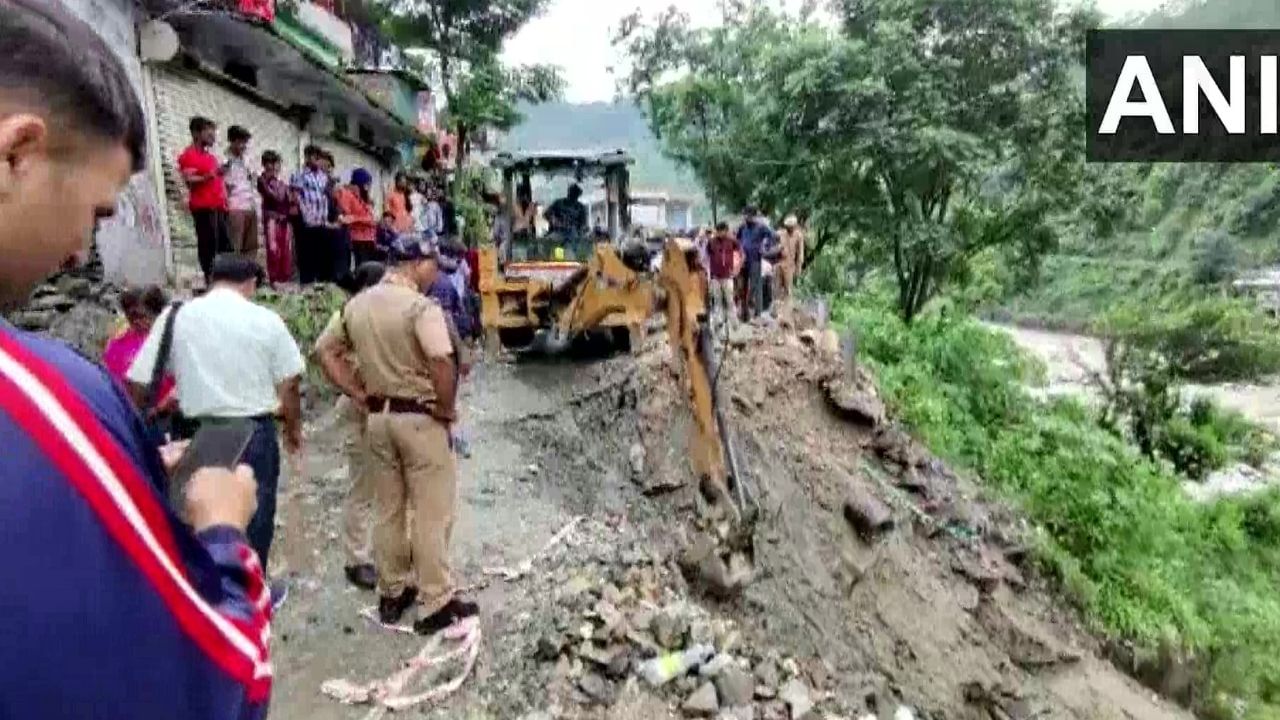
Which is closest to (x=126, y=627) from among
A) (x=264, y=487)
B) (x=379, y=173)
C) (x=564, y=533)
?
(x=264, y=487)

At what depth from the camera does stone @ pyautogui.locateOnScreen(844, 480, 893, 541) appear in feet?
29.0

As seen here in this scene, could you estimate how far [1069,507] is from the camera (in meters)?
11.8

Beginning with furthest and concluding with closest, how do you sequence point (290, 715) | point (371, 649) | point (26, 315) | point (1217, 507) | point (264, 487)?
point (1217, 507) → point (26, 315) → point (371, 649) → point (290, 715) → point (264, 487)

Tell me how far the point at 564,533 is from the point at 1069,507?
7684 millimetres

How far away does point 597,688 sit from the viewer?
4398mm

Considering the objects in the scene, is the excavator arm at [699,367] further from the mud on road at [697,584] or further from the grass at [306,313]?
the grass at [306,313]

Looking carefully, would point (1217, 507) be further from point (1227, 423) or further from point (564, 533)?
point (564, 533)

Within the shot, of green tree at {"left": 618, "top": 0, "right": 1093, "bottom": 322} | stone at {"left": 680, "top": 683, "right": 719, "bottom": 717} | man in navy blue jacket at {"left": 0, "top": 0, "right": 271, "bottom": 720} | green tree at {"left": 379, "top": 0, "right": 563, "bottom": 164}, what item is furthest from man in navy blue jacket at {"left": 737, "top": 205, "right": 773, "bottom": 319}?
man in navy blue jacket at {"left": 0, "top": 0, "right": 271, "bottom": 720}

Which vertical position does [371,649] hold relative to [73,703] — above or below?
below

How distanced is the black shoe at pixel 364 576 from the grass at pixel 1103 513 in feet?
25.5

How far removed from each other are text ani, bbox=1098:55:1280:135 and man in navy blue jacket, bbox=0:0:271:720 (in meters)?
16.9

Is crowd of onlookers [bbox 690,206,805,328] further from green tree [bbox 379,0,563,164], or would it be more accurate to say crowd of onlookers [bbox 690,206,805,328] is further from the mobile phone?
the mobile phone

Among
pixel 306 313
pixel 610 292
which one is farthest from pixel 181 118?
pixel 610 292

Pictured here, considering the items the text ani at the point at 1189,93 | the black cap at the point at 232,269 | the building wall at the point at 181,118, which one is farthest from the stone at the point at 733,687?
the text ani at the point at 1189,93
